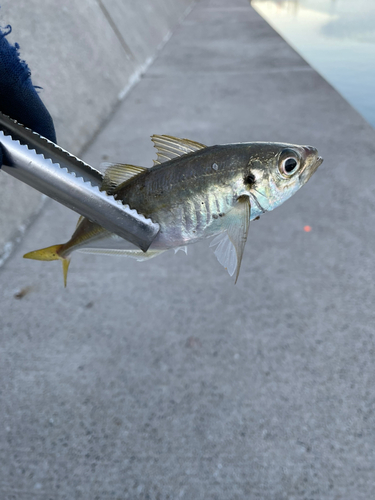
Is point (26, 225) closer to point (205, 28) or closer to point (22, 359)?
point (22, 359)

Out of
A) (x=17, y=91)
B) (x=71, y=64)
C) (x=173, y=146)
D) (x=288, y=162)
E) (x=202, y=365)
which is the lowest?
(x=202, y=365)

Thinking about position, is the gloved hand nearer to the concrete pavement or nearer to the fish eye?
the fish eye

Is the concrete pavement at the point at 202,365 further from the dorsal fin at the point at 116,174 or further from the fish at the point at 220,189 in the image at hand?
the dorsal fin at the point at 116,174

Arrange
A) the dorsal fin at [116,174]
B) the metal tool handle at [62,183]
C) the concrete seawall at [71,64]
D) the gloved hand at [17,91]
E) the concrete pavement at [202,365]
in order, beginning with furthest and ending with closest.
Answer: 1. the concrete seawall at [71,64]
2. the concrete pavement at [202,365]
3. the gloved hand at [17,91]
4. the dorsal fin at [116,174]
5. the metal tool handle at [62,183]

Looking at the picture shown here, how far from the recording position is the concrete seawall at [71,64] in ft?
9.26

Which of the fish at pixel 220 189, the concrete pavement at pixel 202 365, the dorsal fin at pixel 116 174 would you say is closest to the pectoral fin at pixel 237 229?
the fish at pixel 220 189

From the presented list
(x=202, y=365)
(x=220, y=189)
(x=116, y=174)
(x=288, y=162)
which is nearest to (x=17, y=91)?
(x=116, y=174)

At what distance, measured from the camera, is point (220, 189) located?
2.74 ft

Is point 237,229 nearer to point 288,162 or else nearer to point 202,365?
point 288,162

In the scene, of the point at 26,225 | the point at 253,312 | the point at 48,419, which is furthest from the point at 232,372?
the point at 26,225

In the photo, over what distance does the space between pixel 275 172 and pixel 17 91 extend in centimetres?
Answer: 77

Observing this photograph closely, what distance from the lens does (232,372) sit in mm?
1960

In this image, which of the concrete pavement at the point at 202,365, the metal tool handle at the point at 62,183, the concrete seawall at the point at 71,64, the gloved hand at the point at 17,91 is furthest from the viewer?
the concrete seawall at the point at 71,64

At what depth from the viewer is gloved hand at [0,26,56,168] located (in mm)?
1036
